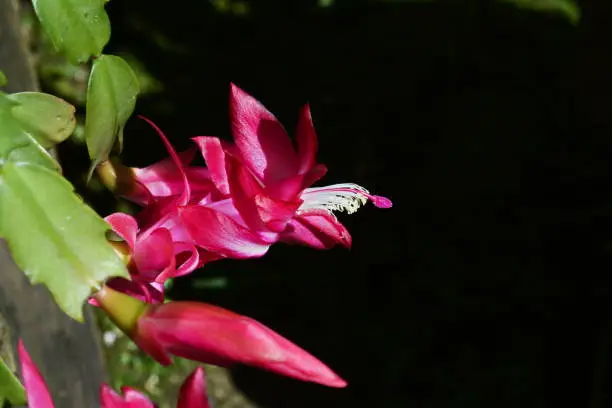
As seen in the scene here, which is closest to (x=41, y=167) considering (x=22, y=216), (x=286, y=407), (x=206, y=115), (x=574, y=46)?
(x=22, y=216)

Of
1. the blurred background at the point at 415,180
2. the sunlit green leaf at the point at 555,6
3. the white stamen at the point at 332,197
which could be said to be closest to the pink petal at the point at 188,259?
the white stamen at the point at 332,197

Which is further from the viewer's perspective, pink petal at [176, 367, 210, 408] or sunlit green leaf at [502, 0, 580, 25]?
sunlit green leaf at [502, 0, 580, 25]

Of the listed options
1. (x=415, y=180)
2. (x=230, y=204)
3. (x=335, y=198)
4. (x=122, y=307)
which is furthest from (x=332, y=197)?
(x=415, y=180)

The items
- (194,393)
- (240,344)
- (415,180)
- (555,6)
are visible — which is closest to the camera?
(240,344)

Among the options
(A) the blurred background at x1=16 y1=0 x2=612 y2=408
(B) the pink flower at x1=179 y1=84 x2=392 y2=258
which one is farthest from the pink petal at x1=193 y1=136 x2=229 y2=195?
(A) the blurred background at x1=16 y1=0 x2=612 y2=408

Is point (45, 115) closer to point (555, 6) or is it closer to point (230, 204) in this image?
point (230, 204)

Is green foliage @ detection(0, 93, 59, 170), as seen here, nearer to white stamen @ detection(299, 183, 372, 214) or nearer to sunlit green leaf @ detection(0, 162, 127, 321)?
sunlit green leaf @ detection(0, 162, 127, 321)

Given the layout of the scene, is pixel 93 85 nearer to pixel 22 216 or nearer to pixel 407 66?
pixel 22 216
